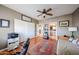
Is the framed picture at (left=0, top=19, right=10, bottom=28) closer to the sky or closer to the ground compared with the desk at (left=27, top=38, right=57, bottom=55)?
closer to the sky

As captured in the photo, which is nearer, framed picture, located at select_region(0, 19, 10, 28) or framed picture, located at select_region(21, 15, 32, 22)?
framed picture, located at select_region(0, 19, 10, 28)

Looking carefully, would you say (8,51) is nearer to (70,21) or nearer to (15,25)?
(15,25)

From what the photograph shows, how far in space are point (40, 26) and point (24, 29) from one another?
1.03 ft

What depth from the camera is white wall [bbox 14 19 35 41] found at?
174cm

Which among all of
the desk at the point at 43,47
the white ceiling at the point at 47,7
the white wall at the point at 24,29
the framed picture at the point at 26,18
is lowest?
the desk at the point at 43,47

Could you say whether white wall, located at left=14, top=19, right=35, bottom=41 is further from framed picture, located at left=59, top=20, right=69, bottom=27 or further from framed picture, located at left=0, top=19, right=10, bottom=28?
framed picture, located at left=59, top=20, right=69, bottom=27

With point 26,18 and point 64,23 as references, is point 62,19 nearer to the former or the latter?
point 64,23

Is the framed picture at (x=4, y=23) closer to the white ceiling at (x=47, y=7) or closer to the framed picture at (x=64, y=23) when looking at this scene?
the white ceiling at (x=47, y=7)

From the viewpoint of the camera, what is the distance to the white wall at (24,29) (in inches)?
68.5

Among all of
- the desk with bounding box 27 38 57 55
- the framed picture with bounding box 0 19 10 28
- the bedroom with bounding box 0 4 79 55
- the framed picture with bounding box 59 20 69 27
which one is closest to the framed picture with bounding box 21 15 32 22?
the bedroom with bounding box 0 4 79 55

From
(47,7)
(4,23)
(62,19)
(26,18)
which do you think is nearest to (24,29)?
(26,18)

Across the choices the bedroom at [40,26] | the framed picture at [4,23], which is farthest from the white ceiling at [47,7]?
the framed picture at [4,23]

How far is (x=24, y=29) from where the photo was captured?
182 centimetres
